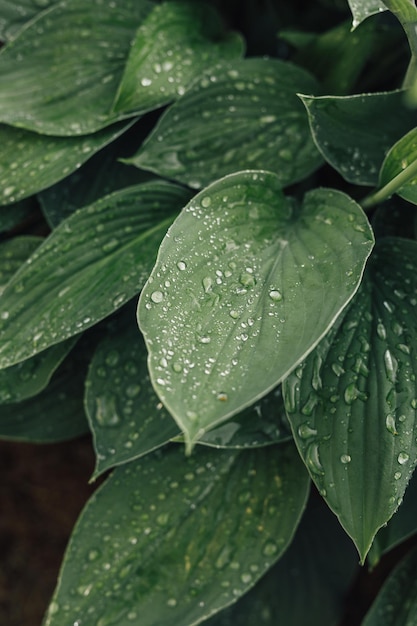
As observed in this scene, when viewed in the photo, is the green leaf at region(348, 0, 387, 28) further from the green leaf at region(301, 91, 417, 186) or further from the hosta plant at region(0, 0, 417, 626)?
the green leaf at region(301, 91, 417, 186)

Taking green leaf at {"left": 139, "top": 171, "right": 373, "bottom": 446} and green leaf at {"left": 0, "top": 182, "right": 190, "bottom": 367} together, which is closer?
green leaf at {"left": 139, "top": 171, "right": 373, "bottom": 446}

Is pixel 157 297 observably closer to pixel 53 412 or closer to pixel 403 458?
→ pixel 403 458

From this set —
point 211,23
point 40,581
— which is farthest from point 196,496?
point 211,23

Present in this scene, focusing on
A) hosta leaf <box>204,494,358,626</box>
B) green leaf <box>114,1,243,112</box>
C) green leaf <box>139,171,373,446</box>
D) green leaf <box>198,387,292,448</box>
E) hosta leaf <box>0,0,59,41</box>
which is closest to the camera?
green leaf <box>139,171,373,446</box>

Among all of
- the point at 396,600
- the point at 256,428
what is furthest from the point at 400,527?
the point at 256,428

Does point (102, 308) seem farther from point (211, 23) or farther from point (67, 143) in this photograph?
point (211, 23)

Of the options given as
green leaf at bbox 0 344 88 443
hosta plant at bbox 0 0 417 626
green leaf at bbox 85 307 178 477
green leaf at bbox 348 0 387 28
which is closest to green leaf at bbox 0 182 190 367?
hosta plant at bbox 0 0 417 626

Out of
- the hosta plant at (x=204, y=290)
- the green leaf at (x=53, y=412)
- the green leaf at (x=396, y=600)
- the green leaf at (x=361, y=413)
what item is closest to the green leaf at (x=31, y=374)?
the hosta plant at (x=204, y=290)

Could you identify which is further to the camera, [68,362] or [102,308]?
[68,362]
